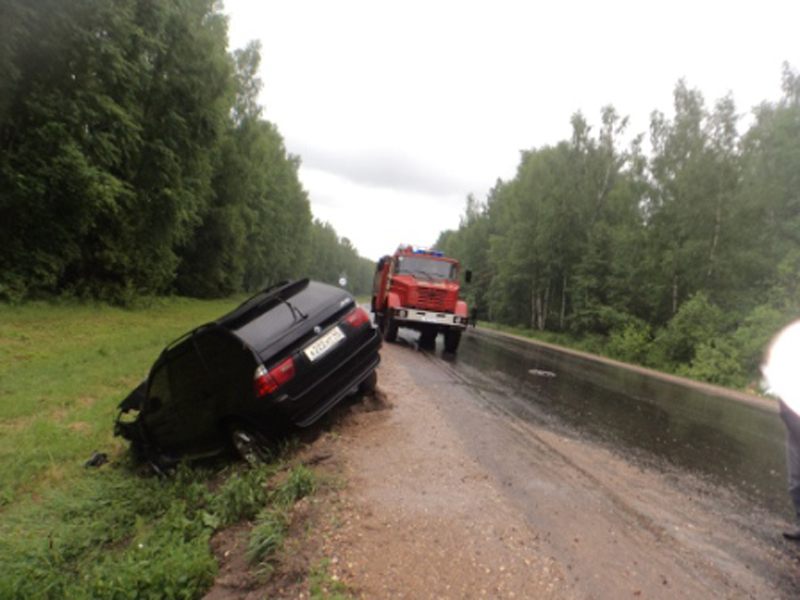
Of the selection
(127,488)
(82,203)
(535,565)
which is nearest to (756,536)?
(535,565)

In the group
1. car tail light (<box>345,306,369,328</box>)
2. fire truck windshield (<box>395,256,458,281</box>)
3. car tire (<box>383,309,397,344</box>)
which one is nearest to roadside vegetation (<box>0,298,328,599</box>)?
car tail light (<box>345,306,369,328</box>)

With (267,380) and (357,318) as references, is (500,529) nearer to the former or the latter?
(267,380)

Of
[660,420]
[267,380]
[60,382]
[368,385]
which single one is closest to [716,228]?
[660,420]

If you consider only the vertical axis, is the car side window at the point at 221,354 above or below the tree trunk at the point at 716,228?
below

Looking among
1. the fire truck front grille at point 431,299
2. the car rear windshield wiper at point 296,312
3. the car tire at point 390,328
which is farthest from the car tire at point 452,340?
the car rear windshield wiper at point 296,312

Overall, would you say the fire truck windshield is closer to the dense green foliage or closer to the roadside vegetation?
the roadside vegetation

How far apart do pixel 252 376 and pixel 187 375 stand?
3.42ft

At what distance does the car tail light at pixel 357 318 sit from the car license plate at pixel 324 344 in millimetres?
265

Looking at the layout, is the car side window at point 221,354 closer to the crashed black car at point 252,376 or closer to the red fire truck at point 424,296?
the crashed black car at point 252,376

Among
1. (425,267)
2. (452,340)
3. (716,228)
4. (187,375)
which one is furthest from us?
(716,228)

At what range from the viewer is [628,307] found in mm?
25906

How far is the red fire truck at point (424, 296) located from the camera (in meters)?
12.8

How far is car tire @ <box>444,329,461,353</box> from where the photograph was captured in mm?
13461

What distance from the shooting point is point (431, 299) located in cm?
1284
